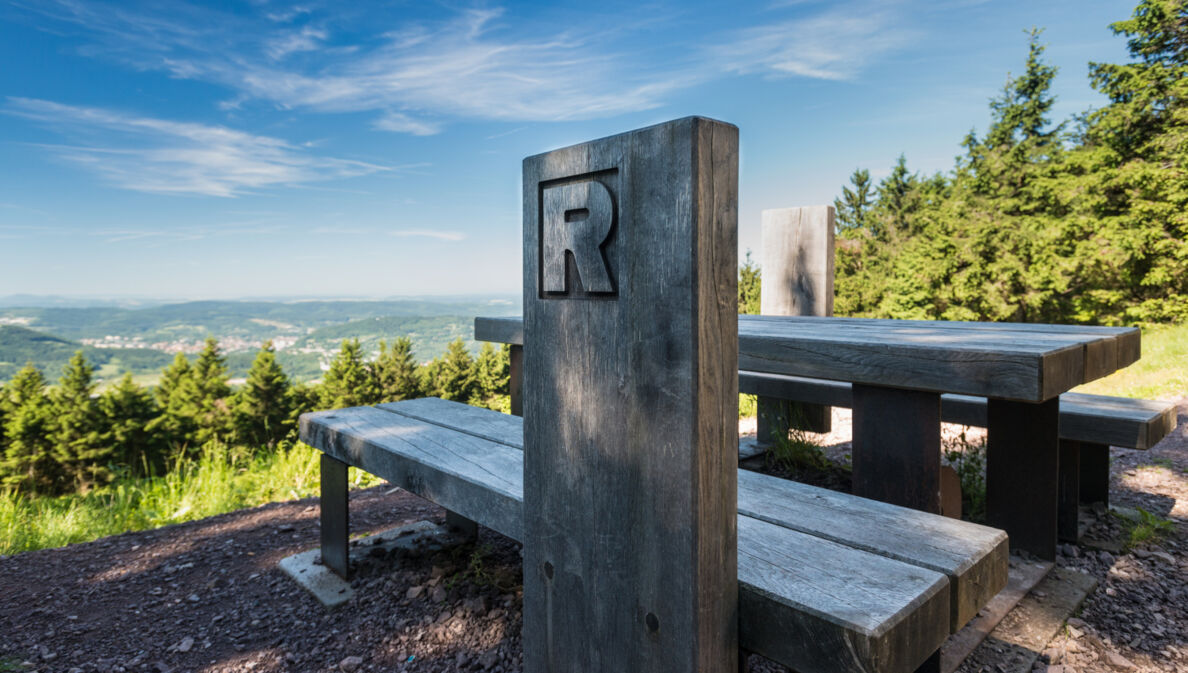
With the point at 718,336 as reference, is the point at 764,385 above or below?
below

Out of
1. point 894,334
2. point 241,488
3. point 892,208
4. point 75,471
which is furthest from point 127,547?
point 892,208

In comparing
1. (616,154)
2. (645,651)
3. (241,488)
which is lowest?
(241,488)

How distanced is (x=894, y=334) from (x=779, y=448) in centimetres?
168

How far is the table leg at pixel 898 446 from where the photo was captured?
6.03 feet

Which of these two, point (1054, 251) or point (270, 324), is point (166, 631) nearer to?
point (1054, 251)

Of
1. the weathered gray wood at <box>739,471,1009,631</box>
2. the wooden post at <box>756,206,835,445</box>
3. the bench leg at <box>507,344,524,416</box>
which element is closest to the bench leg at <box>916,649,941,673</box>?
the weathered gray wood at <box>739,471,1009,631</box>

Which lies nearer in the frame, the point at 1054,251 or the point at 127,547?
the point at 127,547

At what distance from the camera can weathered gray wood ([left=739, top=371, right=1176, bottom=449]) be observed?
2.37 metres

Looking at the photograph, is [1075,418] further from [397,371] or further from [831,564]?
[397,371]

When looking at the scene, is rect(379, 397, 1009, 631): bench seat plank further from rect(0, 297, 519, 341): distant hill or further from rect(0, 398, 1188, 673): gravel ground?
rect(0, 297, 519, 341): distant hill

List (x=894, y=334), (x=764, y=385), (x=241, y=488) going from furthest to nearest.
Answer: (x=241, y=488), (x=764, y=385), (x=894, y=334)

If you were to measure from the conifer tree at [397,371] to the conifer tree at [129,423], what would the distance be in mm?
5725

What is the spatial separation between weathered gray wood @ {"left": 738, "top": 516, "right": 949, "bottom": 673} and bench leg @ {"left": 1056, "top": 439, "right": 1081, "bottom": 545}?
2.05 m

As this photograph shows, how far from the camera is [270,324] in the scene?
5488 centimetres
